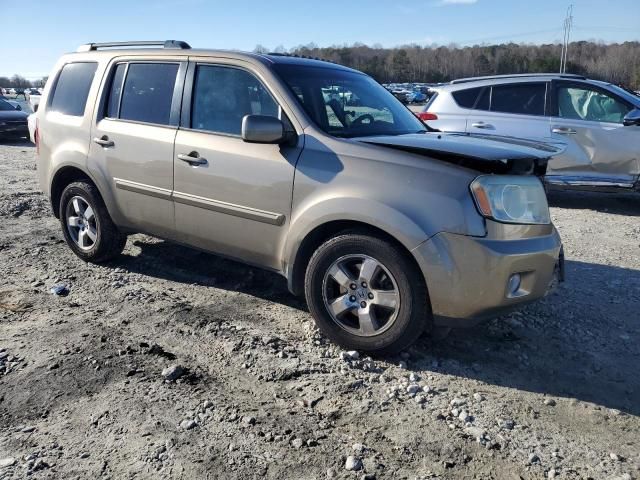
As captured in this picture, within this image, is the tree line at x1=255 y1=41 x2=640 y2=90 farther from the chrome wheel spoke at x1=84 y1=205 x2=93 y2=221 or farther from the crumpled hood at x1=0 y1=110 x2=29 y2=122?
the chrome wheel spoke at x1=84 y1=205 x2=93 y2=221

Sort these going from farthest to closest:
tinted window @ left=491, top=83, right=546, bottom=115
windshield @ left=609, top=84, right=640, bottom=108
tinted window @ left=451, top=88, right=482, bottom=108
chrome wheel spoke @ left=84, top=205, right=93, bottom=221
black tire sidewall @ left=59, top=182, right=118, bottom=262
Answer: tinted window @ left=451, top=88, right=482, bottom=108
tinted window @ left=491, top=83, right=546, bottom=115
windshield @ left=609, top=84, right=640, bottom=108
chrome wheel spoke @ left=84, top=205, right=93, bottom=221
black tire sidewall @ left=59, top=182, right=118, bottom=262

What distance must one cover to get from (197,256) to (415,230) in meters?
3.02

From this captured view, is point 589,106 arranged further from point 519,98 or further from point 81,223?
point 81,223

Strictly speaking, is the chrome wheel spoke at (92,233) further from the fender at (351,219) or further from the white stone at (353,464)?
the white stone at (353,464)

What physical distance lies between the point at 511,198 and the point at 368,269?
0.96 metres

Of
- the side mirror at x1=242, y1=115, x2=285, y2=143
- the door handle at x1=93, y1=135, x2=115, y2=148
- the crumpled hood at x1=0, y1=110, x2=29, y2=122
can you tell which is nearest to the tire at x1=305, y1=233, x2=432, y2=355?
the side mirror at x1=242, y1=115, x2=285, y2=143

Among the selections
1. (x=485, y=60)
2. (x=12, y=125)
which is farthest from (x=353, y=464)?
(x=485, y=60)

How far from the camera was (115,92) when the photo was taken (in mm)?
4949

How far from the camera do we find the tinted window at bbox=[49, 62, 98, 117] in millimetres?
5172

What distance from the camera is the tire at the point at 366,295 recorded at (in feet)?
11.2

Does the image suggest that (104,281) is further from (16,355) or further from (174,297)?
(16,355)

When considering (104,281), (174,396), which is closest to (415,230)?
(174,396)

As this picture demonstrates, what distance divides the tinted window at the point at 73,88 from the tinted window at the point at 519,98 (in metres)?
5.93

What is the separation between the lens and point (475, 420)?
3.01 meters
